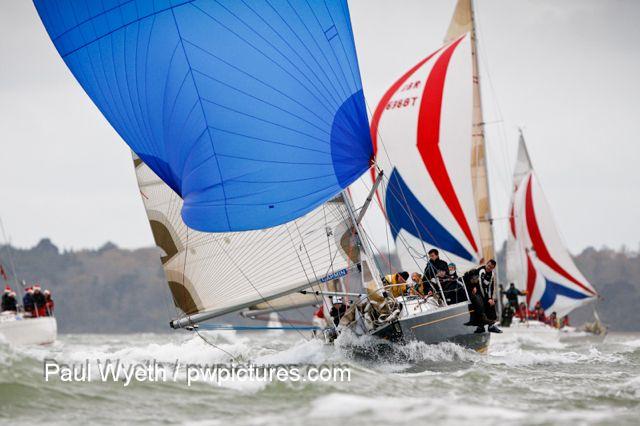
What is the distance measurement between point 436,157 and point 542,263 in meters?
10.5

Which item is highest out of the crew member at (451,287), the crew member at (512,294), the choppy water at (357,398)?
the crew member at (451,287)

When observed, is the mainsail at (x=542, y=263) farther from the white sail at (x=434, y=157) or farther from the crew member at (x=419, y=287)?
the crew member at (x=419, y=287)

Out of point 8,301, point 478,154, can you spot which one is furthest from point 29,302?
point 478,154

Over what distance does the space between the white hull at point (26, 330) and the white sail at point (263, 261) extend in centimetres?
886

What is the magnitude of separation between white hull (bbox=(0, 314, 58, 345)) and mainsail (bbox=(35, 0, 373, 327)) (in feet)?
33.2

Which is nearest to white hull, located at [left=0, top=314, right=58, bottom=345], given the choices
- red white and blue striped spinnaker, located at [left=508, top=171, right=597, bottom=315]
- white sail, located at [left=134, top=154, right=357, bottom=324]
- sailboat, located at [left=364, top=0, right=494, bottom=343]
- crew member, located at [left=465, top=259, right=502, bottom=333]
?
sailboat, located at [left=364, top=0, right=494, bottom=343]

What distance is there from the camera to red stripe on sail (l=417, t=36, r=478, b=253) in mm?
19750

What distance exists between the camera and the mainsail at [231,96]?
35.4ft

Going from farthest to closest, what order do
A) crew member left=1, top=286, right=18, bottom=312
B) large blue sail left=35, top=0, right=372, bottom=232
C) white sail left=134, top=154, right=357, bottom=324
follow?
crew member left=1, top=286, right=18, bottom=312 → white sail left=134, top=154, right=357, bottom=324 → large blue sail left=35, top=0, right=372, bottom=232

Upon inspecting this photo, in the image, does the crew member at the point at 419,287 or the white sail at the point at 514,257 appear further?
the white sail at the point at 514,257

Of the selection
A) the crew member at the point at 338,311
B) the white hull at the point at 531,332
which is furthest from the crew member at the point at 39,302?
the crew member at the point at 338,311

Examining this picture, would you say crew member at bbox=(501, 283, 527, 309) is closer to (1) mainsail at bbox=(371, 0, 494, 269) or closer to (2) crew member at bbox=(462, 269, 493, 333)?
(1) mainsail at bbox=(371, 0, 494, 269)

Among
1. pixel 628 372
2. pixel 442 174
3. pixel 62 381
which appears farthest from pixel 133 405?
pixel 442 174

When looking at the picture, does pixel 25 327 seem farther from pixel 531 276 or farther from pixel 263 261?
pixel 531 276
